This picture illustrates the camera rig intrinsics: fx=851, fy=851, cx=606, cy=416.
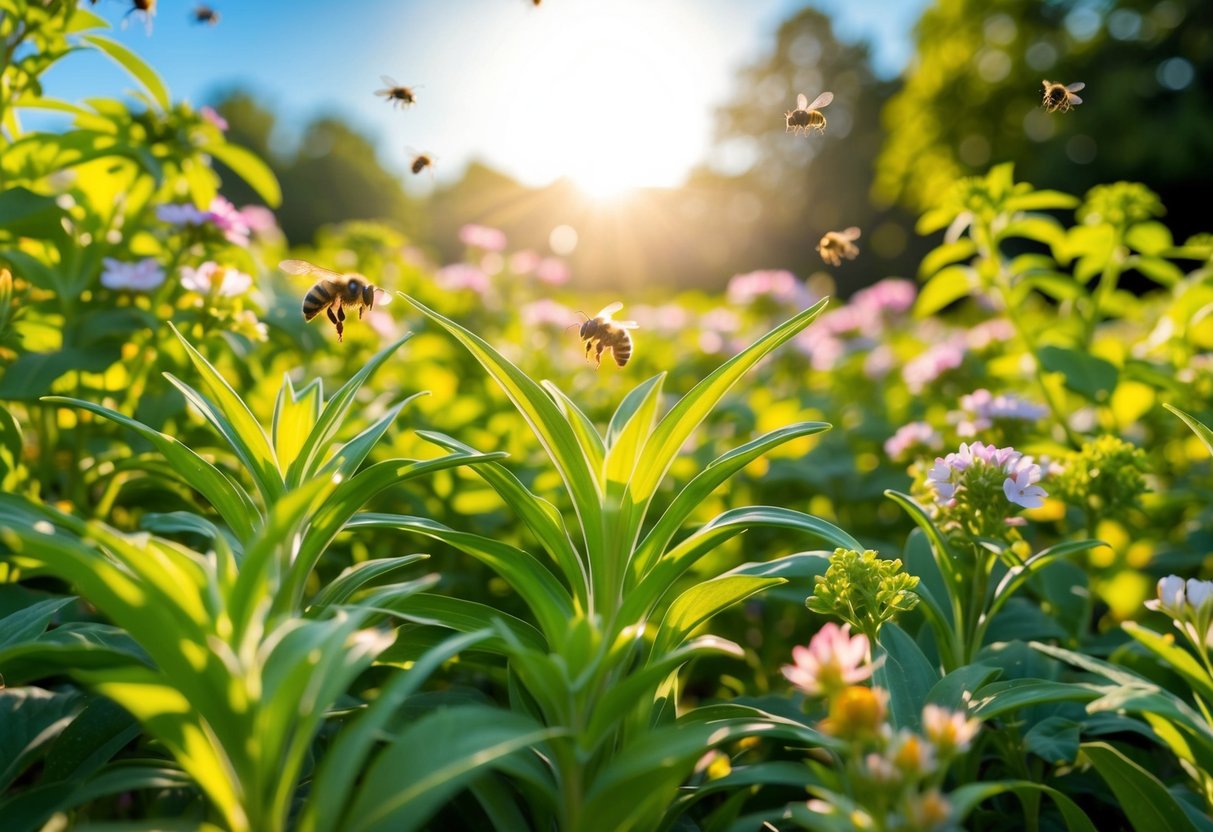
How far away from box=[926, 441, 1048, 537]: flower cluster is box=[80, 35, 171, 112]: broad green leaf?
219 cm

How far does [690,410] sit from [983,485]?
63cm

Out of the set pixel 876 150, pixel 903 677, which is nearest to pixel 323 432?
pixel 903 677

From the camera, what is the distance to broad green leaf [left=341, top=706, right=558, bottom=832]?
895 mm

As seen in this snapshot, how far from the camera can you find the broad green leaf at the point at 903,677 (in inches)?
53.1

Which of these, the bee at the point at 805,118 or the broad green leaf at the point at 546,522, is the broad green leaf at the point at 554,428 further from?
the bee at the point at 805,118

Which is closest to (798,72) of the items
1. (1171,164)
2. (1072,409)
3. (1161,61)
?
(1161,61)

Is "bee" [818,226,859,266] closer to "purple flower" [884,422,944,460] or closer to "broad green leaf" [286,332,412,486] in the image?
"purple flower" [884,422,944,460]

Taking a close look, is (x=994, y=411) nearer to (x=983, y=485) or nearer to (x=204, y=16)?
(x=983, y=485)

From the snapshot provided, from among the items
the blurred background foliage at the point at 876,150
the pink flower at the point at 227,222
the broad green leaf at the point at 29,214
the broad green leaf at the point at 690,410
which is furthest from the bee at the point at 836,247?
the blurred background foliage at the point at 876,150

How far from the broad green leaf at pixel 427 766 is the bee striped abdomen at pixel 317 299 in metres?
1.34

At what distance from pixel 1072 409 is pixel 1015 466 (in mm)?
2828

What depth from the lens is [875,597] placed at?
1372mm

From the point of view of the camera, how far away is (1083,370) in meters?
2.48

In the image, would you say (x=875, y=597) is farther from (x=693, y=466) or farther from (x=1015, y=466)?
(x=693, y=466)
